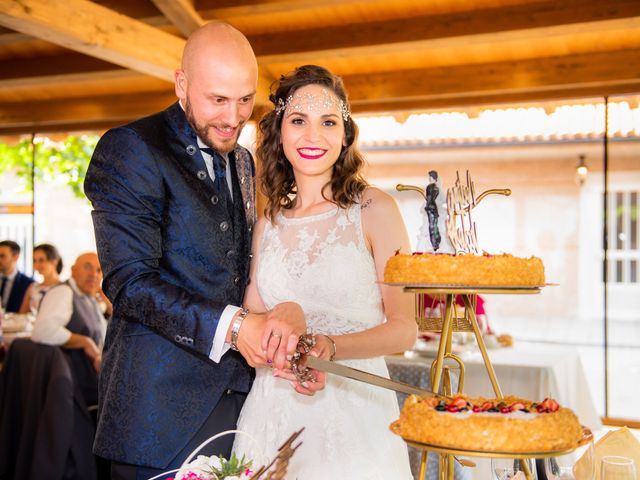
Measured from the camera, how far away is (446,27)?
5.97 m

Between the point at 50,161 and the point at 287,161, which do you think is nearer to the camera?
the point at 287,161

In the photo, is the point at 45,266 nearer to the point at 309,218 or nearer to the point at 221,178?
the point at 309,218

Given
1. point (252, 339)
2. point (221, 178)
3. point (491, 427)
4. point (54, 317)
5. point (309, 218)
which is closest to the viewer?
point (491, 427)

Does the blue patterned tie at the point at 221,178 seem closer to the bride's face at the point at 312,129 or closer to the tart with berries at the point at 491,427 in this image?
the bride's face at the point at 312,129

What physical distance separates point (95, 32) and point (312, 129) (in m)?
3.13

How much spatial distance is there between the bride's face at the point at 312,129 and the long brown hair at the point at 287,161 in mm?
47

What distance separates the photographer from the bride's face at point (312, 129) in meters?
2.46

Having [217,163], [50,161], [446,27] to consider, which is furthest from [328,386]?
[50,161]

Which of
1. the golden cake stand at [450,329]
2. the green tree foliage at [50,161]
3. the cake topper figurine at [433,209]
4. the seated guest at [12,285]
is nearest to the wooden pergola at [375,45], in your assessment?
the seated guest at [12,285]

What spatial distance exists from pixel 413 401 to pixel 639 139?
6.81 m

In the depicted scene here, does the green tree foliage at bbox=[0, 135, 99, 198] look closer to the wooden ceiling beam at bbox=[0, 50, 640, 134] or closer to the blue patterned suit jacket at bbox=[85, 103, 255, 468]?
the wooden ceiling beam at bbox=[0, 50, 640, 134]

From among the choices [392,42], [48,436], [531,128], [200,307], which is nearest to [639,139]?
[531,128]

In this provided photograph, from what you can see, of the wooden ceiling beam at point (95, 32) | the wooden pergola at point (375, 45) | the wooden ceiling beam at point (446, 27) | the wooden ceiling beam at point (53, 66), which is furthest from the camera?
the wooden ceiling beam at point (53, 66)

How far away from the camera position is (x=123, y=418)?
2.13 meters
